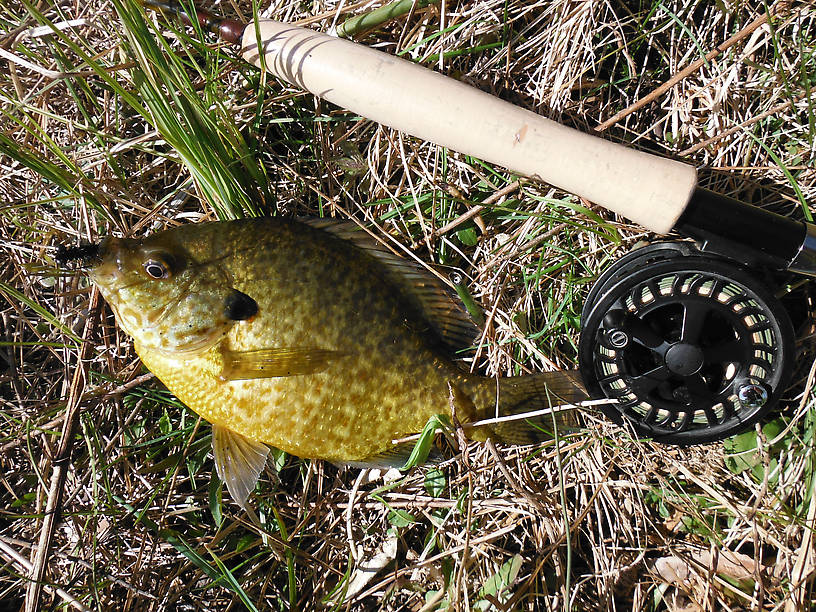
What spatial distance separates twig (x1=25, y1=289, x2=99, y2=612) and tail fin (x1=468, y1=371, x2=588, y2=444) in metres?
1.87

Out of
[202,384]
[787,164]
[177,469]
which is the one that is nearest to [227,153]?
[202,384]

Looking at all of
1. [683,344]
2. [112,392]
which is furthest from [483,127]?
[112,392]

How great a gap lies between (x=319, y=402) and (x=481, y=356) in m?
0.84

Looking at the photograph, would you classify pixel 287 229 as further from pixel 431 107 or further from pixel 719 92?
pixel 719 92

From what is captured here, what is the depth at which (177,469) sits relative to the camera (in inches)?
117

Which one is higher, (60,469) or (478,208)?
(478,208)

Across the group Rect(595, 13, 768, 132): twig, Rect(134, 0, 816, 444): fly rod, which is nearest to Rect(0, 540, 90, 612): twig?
Rect(134, 0, 816, 444): fly rod

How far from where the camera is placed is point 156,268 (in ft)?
7.82

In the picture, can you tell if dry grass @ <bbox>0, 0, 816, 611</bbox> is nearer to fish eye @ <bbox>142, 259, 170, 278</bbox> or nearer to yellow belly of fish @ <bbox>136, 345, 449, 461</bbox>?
yellow belly of fish @ <bbox>136, 345, 449, 461</bbox>

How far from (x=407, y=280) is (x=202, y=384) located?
976mm

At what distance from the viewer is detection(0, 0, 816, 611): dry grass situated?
2734 mm

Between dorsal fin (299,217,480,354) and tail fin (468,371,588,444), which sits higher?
dorsal fin (299,217,480,354)

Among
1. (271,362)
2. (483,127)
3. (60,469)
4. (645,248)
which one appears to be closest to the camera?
(483,127)

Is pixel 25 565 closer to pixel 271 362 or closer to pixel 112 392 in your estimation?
pixel 112 392
